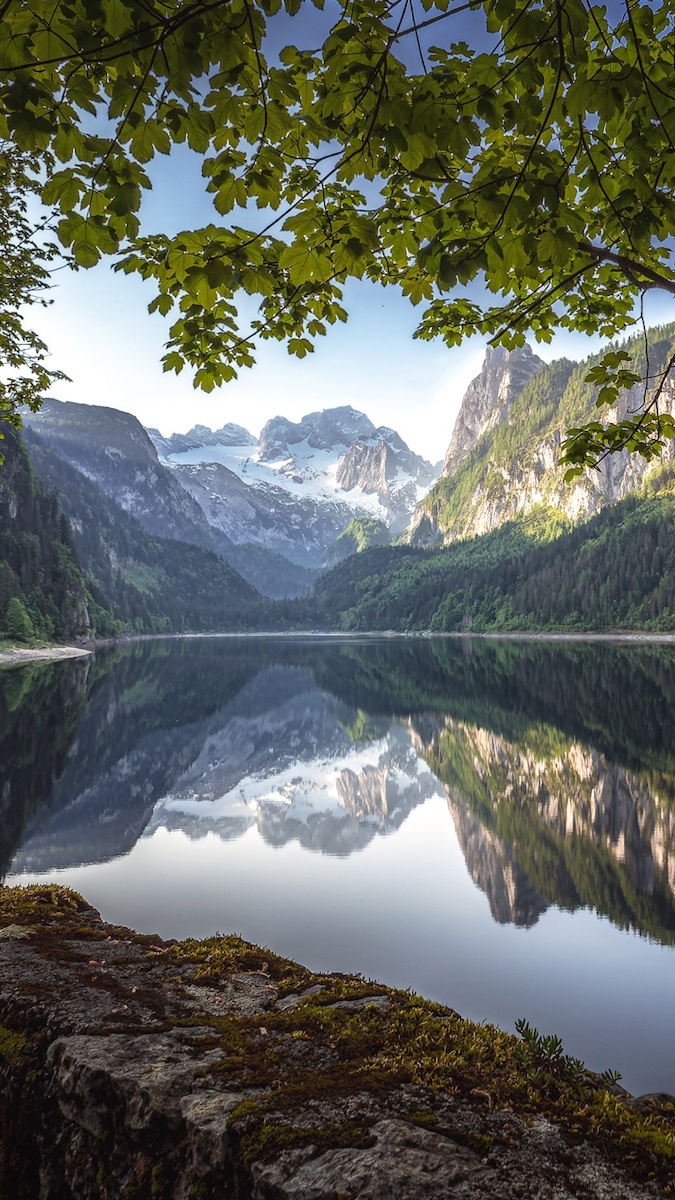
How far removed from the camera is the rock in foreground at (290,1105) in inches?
141

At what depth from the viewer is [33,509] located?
497 ft

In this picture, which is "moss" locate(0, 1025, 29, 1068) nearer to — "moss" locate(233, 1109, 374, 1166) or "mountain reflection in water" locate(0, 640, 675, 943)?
"moss" locate(233, 1109, 374, 1166)

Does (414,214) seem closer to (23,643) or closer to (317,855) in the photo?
(317,855)

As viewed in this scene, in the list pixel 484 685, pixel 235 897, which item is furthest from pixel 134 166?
pixel 484 685

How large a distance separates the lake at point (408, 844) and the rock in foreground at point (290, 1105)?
4.26 metres

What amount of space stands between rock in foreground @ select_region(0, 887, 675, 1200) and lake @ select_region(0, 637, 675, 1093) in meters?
4.26

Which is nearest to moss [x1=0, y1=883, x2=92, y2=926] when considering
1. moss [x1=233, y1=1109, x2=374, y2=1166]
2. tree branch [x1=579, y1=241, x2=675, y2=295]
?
moss [x1=233, y1=1109, x2=374, y2=1166]

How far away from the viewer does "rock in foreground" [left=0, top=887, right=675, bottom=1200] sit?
3.59 metres

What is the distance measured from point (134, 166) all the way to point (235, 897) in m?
14.2

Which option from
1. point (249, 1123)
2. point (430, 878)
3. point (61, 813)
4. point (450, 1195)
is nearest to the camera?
point (450, 1195)

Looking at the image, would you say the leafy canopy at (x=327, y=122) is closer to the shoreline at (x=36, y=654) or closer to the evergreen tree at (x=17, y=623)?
the shoreline at (x=36, y=654)

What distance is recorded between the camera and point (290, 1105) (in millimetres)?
4168

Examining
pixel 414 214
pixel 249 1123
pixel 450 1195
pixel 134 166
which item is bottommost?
pixel 249 1123

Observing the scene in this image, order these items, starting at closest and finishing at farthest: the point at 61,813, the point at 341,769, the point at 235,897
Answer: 1. the point at 235,897
2. the point at 61,813
3. the point at 341,769
